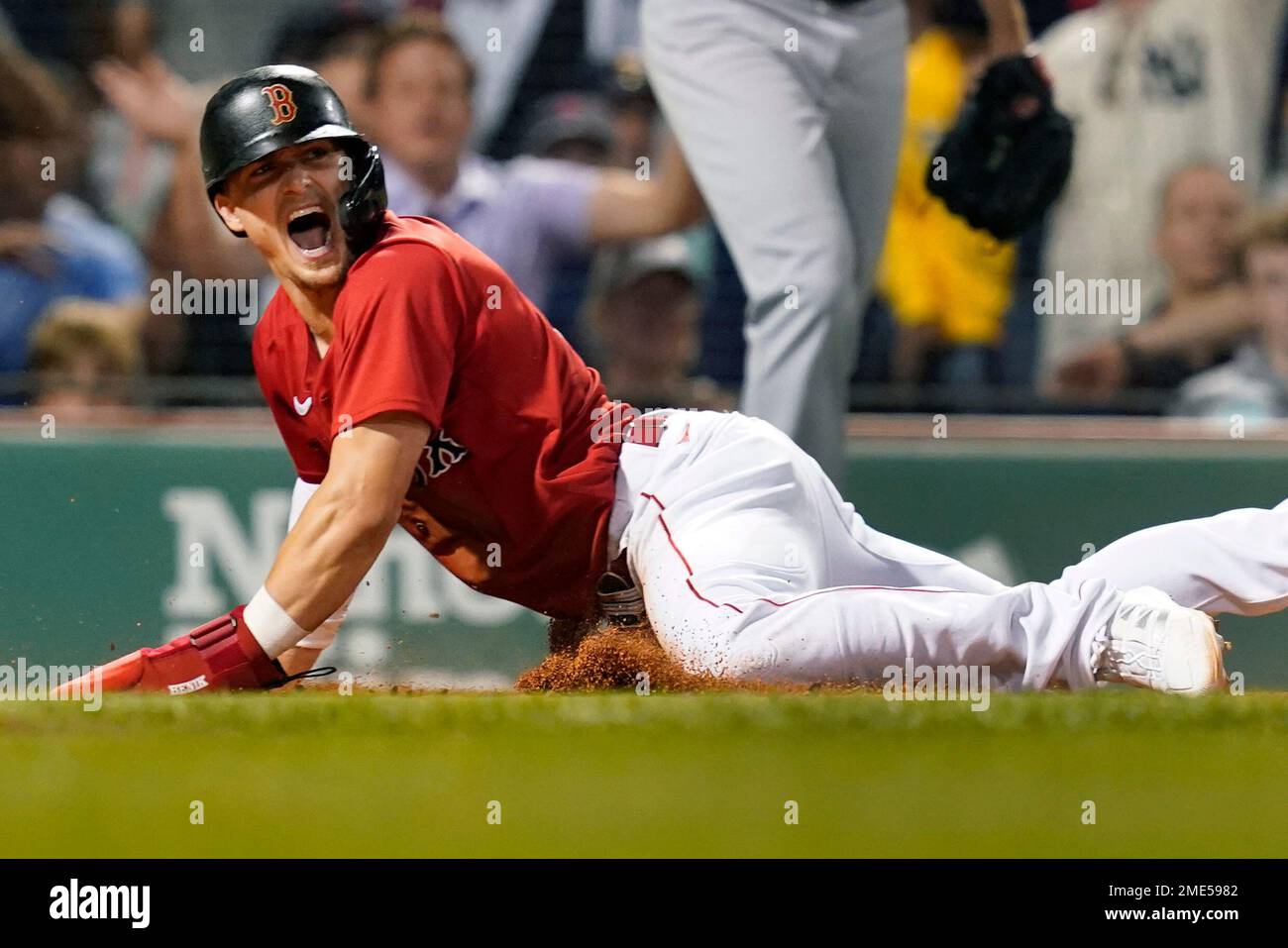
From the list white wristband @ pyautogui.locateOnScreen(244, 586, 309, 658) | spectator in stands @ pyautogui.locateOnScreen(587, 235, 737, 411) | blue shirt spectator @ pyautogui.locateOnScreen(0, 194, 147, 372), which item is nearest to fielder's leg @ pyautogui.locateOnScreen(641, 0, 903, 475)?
spectator in stands @ pyautogui.locateOnScreen(587, 235, 737, 411)

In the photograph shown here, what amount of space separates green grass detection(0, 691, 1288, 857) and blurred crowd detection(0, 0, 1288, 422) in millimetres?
3373

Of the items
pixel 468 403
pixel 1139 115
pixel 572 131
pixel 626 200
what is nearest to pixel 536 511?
pixel 468 403

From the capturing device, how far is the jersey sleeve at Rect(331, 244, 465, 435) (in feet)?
11.1

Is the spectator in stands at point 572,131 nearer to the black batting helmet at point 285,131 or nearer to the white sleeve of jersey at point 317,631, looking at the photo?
the white sleeve of jersey at point 317,631

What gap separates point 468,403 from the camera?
3.66m

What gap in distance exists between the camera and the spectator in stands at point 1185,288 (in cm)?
646

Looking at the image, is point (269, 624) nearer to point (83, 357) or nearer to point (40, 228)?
point (83, 357)

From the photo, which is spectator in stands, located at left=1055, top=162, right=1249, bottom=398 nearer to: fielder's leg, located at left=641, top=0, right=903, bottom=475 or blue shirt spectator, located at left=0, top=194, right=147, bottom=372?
fielder's leg, located at left=641, top=0, right=903, bottom=475

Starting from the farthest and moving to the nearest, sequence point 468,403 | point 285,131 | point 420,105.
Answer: point 420,105, point 468,403, point 285,131

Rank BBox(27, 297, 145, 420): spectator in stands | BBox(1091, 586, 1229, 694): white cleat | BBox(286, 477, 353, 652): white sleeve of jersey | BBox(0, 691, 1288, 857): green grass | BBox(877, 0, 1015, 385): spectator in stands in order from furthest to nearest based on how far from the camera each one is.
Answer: BBox(877, 0, 1015, 385): spectator in stands → BBox(27, 297, 145, 420): spectator in stands → BBox(286, 477, 353, 652): white sleeve of jersey → BBox(1091, 586, 1229, 694): white cleat → BBox(0, 691, 1288, 857): green grass

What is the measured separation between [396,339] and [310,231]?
34 centimetres

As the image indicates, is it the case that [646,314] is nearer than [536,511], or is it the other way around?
[536,511]

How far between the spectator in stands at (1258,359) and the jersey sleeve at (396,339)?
3685 mm
